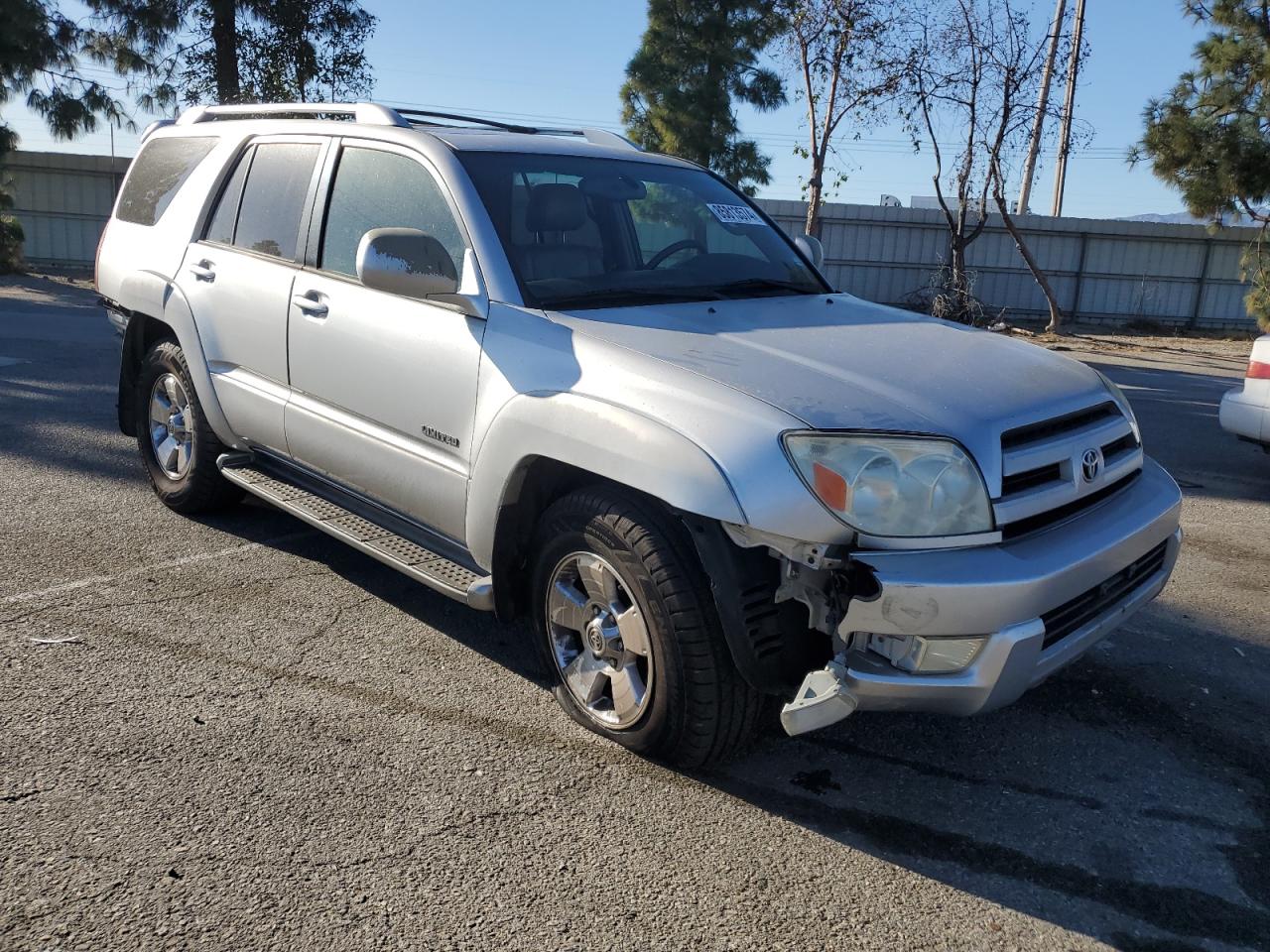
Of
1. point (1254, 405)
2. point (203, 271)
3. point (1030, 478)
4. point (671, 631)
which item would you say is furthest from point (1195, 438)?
point (203, 271)

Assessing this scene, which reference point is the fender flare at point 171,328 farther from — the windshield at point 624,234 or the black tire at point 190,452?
the windshield at point 624,234

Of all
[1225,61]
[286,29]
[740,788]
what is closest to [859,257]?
[1225,61]

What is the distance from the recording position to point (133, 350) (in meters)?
5.68

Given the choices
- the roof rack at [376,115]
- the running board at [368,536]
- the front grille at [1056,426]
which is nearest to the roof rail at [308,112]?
the roof rack at [376,115]

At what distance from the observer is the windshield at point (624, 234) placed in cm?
376

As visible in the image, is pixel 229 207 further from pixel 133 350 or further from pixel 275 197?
pixel 133 350

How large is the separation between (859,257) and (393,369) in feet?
61.1

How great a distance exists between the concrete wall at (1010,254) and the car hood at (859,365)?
17.7 metres

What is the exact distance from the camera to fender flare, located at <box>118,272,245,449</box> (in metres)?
4.93

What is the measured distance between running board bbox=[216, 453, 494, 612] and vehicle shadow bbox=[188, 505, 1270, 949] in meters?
0.47

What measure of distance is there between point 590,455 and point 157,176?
12.4ft

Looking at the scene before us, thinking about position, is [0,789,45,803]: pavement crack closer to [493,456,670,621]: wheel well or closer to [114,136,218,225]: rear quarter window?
[493,456,670,621]: wheel well

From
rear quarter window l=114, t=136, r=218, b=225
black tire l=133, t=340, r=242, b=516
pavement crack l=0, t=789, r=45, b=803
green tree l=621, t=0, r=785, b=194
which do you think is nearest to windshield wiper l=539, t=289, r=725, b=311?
pavement crack l=0, t=789, r=45, b=803

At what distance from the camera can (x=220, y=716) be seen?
345 cm
